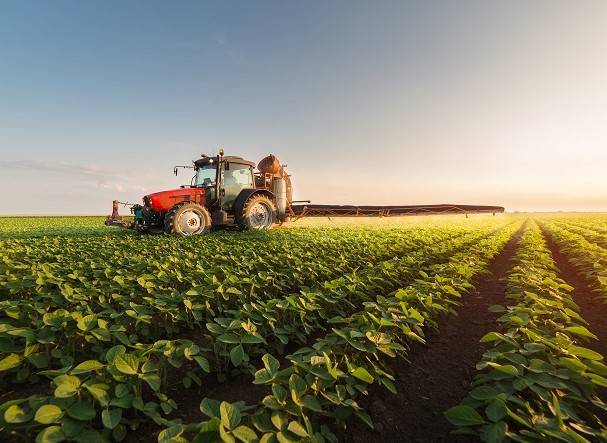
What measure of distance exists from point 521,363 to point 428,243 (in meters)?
7.70

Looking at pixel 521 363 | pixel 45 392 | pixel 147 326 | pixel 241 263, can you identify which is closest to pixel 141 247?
pixel 241 263

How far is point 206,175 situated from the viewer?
11.6m

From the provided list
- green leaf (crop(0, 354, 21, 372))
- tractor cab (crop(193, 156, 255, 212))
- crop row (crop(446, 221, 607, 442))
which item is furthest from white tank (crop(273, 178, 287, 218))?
green leaf (crop(0, 354, 21, 372))

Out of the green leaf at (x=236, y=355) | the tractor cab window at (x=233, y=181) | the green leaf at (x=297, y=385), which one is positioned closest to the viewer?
the green leaf at (x=297, y=385)

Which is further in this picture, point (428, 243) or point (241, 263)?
point (428, 243)

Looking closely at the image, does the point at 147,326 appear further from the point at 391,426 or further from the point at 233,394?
the point at 391,426

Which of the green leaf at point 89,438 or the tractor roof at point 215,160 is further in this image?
the tractor roof at point 215,160

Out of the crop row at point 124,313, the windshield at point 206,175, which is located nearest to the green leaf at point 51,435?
the crop row at point 124,313

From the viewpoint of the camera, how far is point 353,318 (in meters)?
3.18

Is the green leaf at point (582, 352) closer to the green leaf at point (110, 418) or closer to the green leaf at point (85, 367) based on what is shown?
the green leaf at point (110, 418)

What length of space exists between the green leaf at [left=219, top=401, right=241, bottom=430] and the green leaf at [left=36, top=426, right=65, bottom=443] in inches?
31.8

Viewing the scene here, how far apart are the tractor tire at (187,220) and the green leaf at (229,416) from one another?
8.96 metres

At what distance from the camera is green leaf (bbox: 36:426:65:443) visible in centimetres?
152

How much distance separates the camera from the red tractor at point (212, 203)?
1042cm
